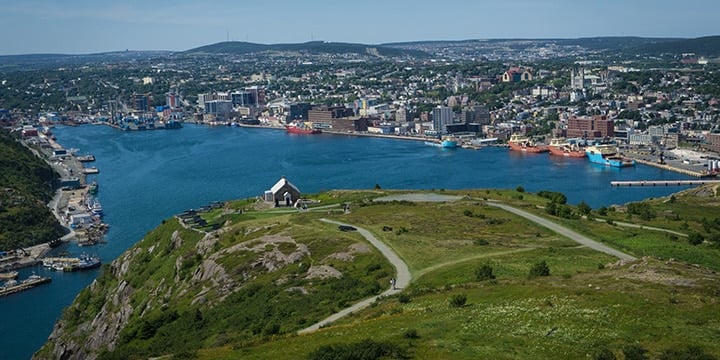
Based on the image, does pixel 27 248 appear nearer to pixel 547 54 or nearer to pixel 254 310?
pixel 254 310

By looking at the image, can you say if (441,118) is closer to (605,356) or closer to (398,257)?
(398,257)

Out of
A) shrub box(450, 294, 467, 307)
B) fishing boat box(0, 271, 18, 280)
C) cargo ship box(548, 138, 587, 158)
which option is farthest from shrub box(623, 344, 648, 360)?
cargo ship box(548, 138, 587, 158)

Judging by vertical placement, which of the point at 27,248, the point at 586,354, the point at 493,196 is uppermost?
the point at 586,354

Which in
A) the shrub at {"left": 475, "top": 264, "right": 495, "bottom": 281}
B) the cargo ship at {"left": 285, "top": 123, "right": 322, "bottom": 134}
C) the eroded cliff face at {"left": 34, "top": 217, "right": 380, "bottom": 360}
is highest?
the shrub at {"left": 475, "top": 264, "right": 495, "bottom": 281}

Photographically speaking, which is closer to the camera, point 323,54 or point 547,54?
point 547,54

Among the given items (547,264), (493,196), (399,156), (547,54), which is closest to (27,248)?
(493,196)

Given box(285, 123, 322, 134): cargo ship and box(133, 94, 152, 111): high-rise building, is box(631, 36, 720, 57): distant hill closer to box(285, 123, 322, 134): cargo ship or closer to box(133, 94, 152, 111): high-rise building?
box(285, 123, 322, 134): cargo ship

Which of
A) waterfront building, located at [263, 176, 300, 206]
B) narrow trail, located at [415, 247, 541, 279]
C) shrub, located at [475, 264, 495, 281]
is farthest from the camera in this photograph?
waterfront building, located at [263, 176, 300, 206]
